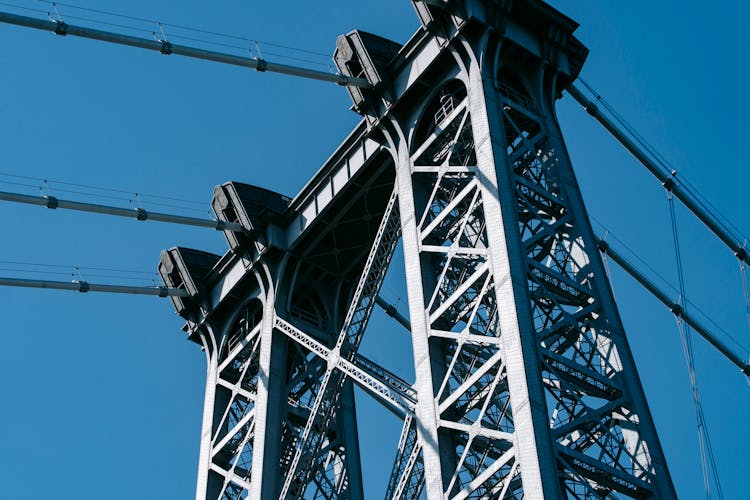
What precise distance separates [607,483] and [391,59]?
48.7ft

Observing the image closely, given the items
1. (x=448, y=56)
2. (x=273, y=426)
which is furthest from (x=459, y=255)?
(x=273, y=426)

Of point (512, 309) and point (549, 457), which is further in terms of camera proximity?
point (512, 309)

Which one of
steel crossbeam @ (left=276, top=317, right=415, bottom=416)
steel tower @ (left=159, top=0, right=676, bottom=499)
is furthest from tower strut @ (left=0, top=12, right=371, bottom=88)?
steel crossbeam @ (left=276, top=317, right=415, bottom=416)

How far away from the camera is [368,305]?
3700 centimetres

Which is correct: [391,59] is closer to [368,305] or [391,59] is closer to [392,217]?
[392,217]

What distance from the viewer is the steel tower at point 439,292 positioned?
1105 inches

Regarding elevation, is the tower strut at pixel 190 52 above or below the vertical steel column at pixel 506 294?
above

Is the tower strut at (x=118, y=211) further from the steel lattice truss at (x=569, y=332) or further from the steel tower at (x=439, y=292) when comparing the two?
the steel lattice truss at (x=569, y=332)

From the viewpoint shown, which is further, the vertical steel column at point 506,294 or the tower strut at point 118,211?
the tower strut at point 118,211

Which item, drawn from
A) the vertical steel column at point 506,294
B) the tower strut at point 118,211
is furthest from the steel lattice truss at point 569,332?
the tower strut at point 118,211

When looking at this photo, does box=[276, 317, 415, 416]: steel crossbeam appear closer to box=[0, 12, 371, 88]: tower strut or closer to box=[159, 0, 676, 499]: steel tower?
box=[159, 0, 676, 499]: steel tower

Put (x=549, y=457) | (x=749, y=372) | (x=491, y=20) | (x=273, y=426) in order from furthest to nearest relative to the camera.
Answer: (x=749, y=372)
(x=273, y=426)
(x=491, y=20)
(x=549, y=457)

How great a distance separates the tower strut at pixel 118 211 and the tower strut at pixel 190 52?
5804mm

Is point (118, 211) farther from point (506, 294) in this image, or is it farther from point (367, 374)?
point (506, 294)
